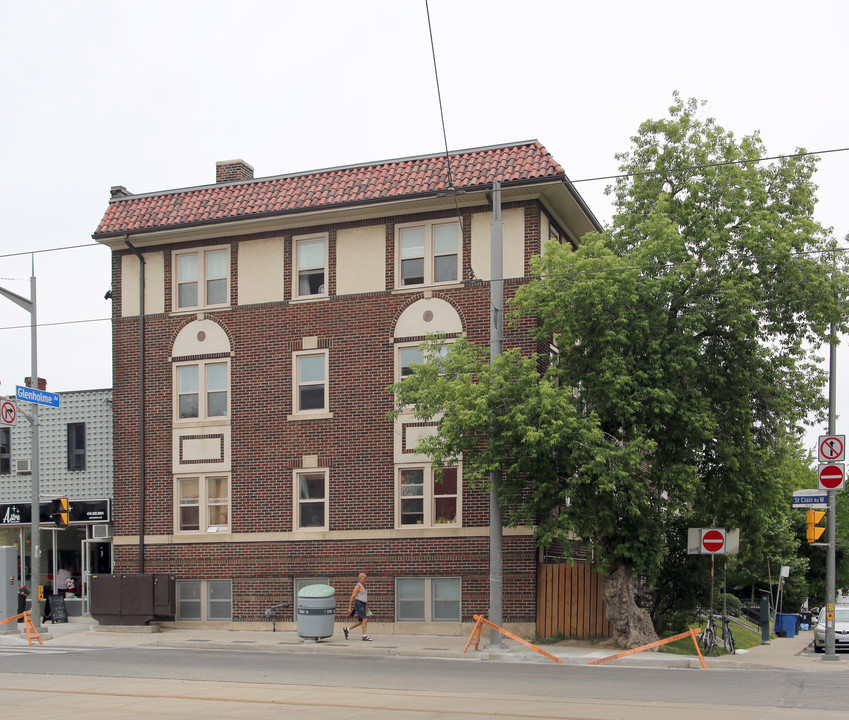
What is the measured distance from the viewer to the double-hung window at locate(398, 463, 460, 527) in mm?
25594

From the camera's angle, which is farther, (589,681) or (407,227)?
(407,227)

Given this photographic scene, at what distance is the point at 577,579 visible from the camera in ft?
78.1

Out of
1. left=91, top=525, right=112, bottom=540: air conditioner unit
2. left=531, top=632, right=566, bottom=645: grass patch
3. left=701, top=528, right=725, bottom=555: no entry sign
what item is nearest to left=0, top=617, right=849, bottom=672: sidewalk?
left=531, top=632, right=566, bottom=645: grass patch

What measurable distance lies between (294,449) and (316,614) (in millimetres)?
5049

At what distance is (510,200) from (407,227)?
9.10 ft

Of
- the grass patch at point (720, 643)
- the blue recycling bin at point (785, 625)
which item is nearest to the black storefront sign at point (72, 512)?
the grass patch at point (720, 643)

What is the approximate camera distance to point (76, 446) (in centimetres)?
3111

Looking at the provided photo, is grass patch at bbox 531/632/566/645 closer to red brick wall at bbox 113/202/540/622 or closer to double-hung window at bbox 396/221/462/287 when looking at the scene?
red brick wall at bbox 113/202/540/622

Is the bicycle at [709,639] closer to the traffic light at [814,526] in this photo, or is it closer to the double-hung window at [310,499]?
the traffic light at [814,526]

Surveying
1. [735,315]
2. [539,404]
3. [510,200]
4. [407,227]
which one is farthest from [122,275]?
[735,315]

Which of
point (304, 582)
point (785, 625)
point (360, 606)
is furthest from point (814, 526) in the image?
point (785, 625)

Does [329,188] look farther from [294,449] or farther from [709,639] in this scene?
[709,639]

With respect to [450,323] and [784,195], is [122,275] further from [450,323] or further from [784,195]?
[784,195]

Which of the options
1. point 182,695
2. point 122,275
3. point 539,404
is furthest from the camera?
point 122,275
